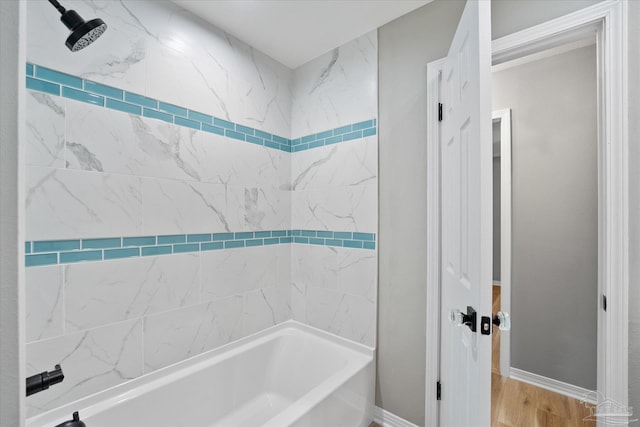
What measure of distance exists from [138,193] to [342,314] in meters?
1.44

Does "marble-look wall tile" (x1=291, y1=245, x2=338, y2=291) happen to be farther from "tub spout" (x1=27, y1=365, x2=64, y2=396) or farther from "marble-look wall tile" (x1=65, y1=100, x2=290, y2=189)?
"tub spout" (x1=27, y1=365, x2=64, y2=396)

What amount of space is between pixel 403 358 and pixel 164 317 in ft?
4.53

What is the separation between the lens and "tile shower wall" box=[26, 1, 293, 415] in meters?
1.15

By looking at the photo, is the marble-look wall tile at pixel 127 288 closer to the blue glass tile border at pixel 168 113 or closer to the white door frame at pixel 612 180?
the blue glass tile border at pixel 168 113

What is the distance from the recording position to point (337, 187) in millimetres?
1963

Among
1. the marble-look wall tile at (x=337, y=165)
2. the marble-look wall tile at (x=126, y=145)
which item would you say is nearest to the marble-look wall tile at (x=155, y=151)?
the marble-look wall tile at (x=126, y=145)

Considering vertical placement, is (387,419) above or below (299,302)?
below

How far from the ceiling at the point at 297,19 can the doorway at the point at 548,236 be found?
44.8 inches

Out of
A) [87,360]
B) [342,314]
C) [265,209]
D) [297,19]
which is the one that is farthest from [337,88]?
[87,360]

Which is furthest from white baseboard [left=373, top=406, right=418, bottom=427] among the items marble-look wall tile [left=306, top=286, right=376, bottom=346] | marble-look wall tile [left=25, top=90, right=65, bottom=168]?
marble-look wall tile [left=25, top=90, right=65, bottom=168]

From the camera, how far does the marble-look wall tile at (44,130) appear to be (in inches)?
43.7

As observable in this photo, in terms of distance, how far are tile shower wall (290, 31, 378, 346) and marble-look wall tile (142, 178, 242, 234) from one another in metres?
0.57

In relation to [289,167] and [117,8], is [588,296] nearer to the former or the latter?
[289,167]

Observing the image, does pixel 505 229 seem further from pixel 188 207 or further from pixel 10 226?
pixel 10 226
